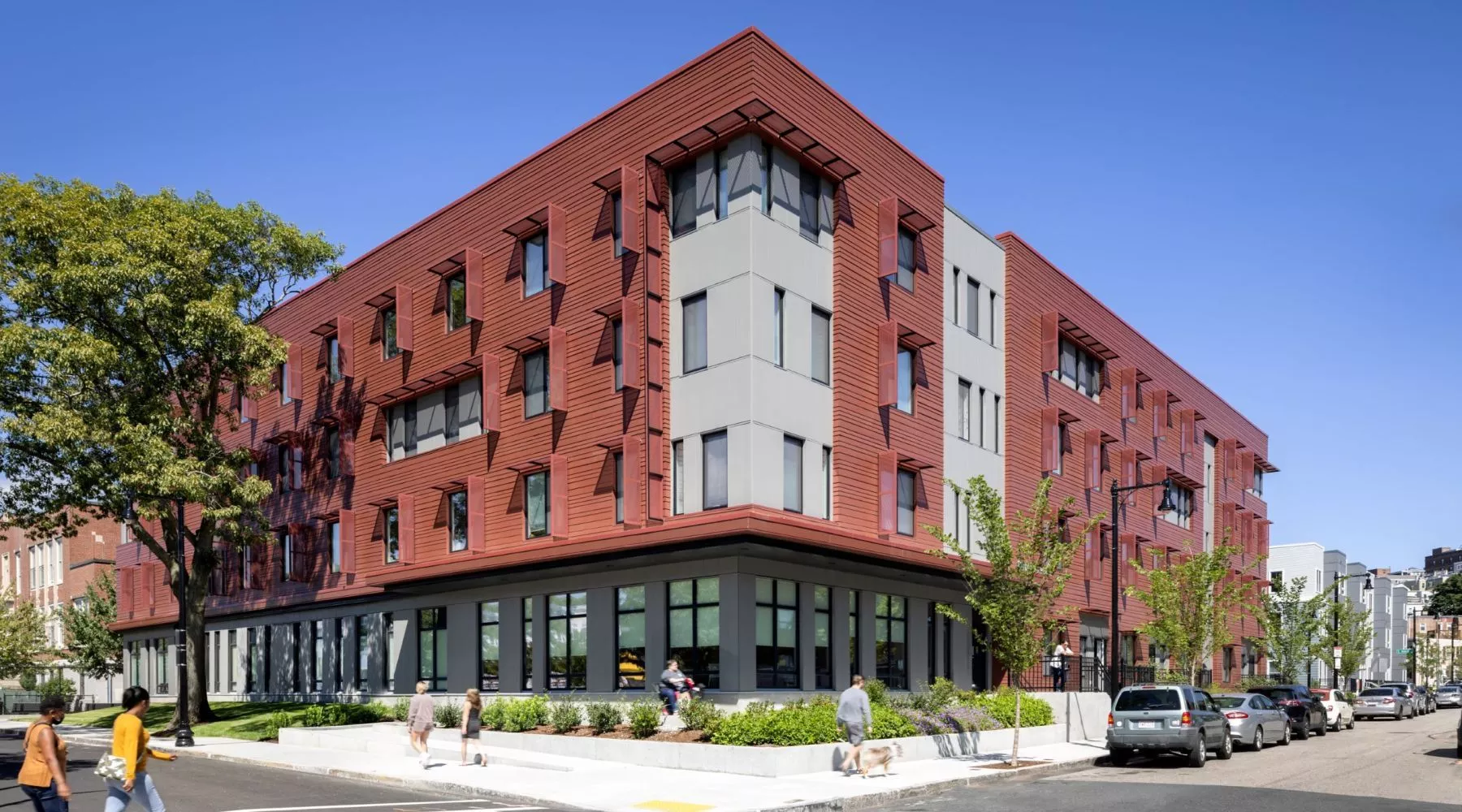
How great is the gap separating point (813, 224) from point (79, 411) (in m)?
23.0

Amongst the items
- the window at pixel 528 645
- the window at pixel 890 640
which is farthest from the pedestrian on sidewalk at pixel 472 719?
the window at pixel 890 640

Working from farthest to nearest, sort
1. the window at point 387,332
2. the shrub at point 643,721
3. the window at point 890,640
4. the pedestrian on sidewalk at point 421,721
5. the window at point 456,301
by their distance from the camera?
the window at point 387,332 → the window at point 456,301 → the window at point 890,640 → the pedestrian on sidewalk at point 421,721 → the shrub at point 643,721

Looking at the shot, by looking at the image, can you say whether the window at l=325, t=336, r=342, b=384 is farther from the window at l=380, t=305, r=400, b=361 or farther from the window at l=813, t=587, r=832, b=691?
the window at l=813, t=587, r=832, b=691

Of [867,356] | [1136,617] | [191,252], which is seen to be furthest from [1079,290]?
[191,252]

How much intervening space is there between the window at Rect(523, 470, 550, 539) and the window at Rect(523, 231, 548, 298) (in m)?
5.47

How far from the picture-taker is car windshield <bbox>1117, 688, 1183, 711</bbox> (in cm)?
2684

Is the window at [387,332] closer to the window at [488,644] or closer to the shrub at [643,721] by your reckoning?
the window at [488,644]

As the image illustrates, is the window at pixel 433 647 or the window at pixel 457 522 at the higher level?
the window at pixel 457 522

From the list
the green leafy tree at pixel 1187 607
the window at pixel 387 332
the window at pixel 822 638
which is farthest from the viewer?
the window at pixel 387 332

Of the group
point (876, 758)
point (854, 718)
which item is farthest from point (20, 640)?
point (854, 718)

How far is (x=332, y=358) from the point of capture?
47844mm

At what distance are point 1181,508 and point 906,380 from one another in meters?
32.1

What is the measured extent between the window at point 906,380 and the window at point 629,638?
9903 mm

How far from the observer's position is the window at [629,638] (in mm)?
31703
